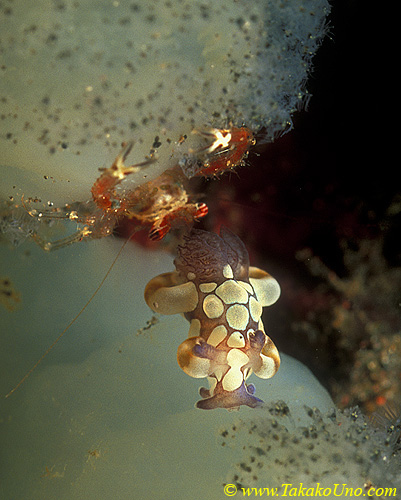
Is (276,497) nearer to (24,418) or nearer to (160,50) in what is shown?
(24,418)

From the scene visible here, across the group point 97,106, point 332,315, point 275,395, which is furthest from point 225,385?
point 97,106

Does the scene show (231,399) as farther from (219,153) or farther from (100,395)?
(219,153)

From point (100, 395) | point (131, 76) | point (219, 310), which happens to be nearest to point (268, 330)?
point (219, 310)

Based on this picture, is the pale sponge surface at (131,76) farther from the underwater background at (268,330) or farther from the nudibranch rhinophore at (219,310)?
the nudibranch rhinophore at (219,310)

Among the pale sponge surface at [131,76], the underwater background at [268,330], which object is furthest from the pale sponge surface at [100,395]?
the pale sponge surface at [131,76]

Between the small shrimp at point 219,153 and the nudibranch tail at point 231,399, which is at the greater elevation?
the small shrimp at point 219,153
